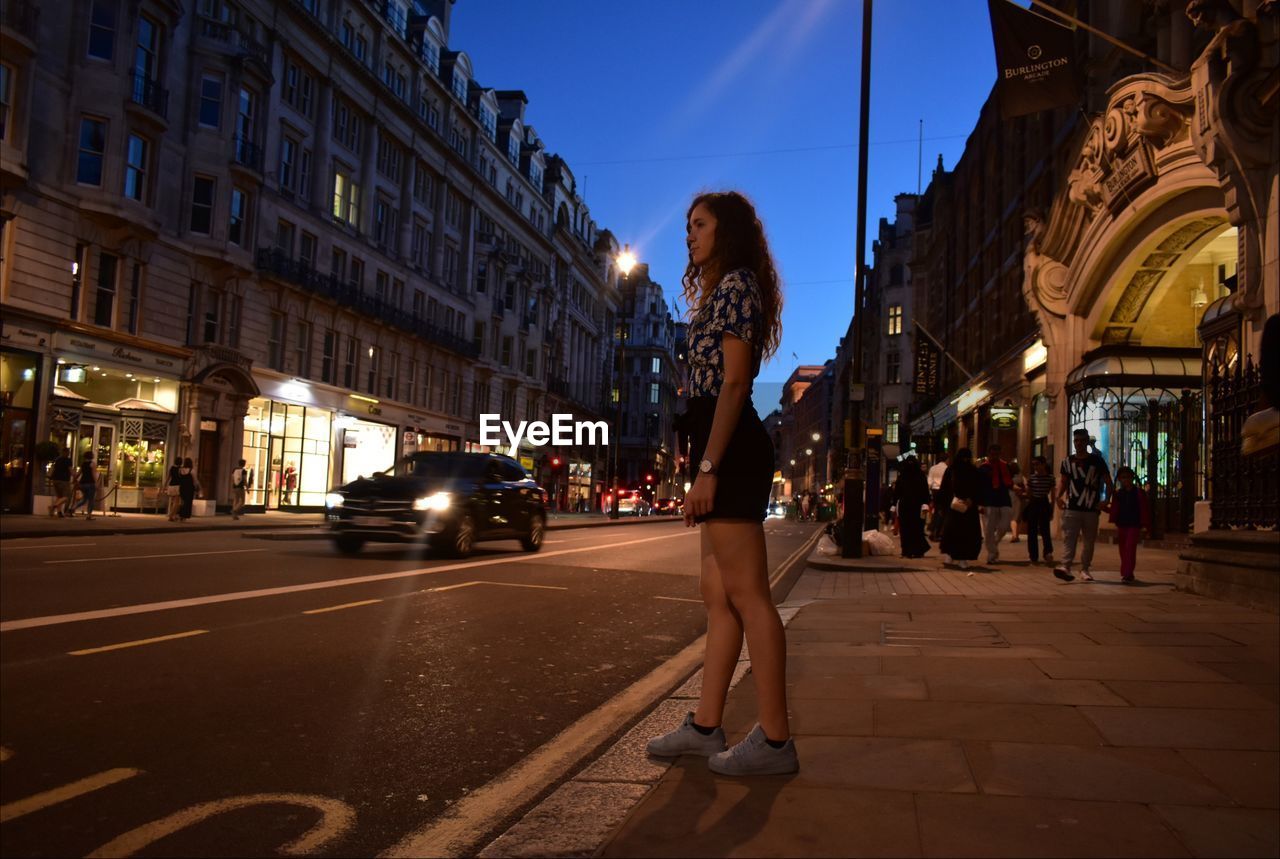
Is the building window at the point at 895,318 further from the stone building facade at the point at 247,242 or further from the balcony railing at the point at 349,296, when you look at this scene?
the balcony railing at the point at 349,296

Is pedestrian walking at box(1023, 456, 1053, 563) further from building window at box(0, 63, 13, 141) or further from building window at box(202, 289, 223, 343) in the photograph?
building window at box(202, 289, 223, 343)

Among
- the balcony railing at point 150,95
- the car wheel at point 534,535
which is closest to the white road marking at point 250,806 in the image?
the car wheel at point 534,535

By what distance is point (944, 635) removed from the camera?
730 centimetres

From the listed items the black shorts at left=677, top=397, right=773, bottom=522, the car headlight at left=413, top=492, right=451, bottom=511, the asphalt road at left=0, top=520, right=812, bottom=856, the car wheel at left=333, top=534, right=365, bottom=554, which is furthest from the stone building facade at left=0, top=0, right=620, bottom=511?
the black shorts at left=677, top=397, right=773, bottom=522

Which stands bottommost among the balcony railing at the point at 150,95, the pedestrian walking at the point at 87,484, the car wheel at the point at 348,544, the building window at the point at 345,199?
the car wheel at the point at 348,544

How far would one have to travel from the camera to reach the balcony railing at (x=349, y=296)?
3250 centimetres

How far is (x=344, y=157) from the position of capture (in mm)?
38219

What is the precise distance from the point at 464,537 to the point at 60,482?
1231cm

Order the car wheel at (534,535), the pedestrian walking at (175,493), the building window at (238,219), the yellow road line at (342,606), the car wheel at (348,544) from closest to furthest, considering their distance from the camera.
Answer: the yellow road line at (342,606) < the car wheel at (348,544) < the car wheel at (534,535) < the pedestrian walking at (175,493) < the building window at (238,219)

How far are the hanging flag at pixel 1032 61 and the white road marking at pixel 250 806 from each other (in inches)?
633

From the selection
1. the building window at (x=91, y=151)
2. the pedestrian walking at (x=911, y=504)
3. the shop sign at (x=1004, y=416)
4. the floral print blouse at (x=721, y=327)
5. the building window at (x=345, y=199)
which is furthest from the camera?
the building window at (x=345, y=199)

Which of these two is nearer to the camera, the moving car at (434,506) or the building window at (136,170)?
the moving car at (434,506)

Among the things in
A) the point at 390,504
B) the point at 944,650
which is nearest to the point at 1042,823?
the point at 944,650

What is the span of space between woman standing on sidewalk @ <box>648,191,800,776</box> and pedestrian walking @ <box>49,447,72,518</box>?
21.8 meters
